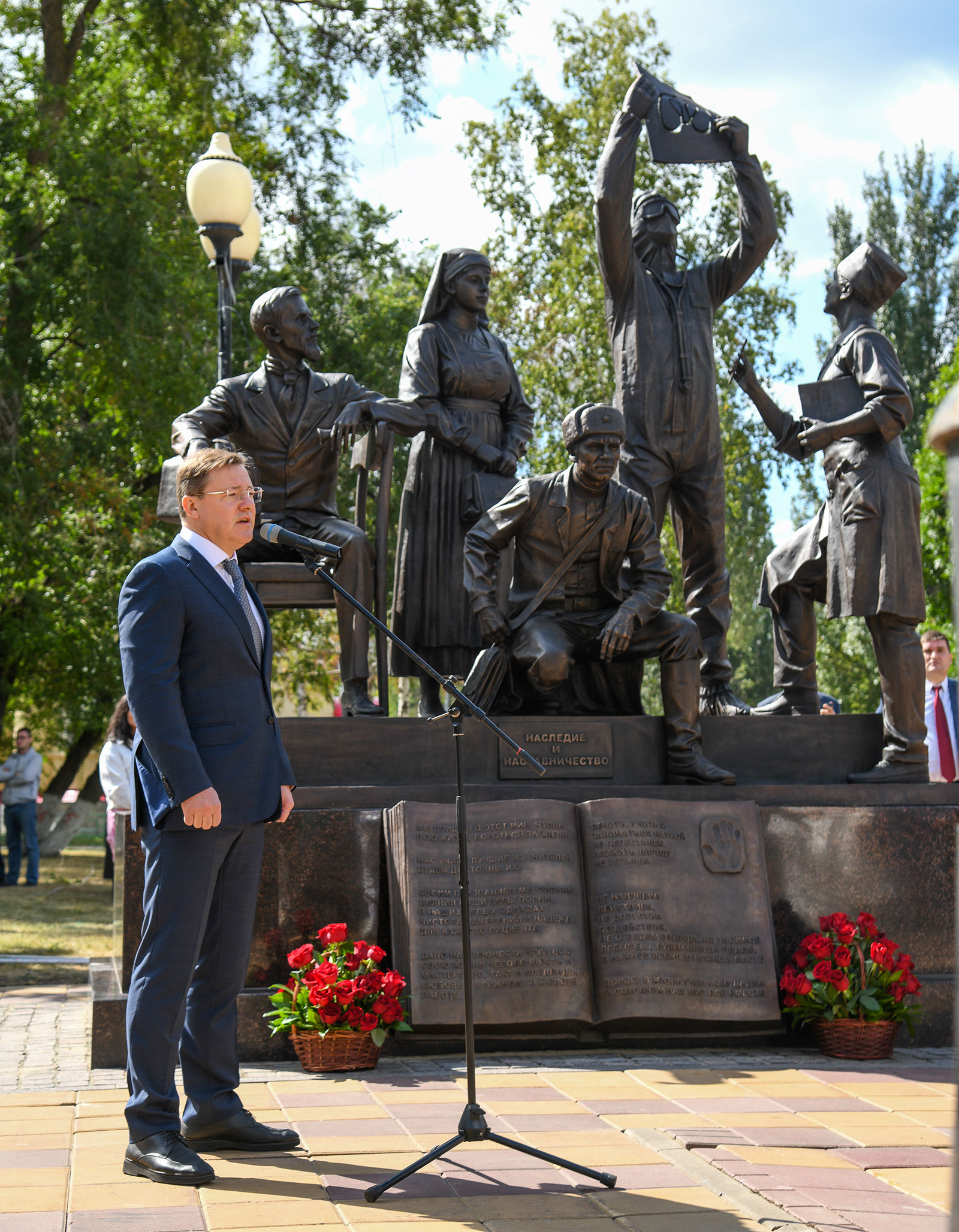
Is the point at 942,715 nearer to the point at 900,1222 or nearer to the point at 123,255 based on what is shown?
the point at 900,1222

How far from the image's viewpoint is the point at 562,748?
6.78 metres

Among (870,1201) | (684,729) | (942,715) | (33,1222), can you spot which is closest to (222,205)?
(684,729)

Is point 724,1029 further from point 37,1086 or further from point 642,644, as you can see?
point 37,1086

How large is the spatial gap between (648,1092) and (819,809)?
1.90 m

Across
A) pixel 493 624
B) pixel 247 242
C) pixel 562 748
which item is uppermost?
pixel 247 242

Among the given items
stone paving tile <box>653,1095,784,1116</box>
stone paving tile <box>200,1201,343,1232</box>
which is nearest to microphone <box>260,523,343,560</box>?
stone paving tile <box>200,1201,343,1232</box>

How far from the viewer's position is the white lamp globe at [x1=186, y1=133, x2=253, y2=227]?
9.28 meters

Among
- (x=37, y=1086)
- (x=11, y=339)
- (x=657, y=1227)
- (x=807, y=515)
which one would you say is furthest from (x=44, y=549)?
(x=807, y=515)

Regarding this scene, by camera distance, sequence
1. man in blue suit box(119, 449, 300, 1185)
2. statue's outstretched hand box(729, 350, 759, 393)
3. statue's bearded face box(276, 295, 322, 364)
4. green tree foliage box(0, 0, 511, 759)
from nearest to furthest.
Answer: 1. man in blue suit box(119, 449, 300, 1185)
2. statue's bearded face box(276, 295, 322, 364)
3. statue's outstretched hand box(729, 350, 759, 393)
4. green tree foliage box(0, 0, 511, 759)

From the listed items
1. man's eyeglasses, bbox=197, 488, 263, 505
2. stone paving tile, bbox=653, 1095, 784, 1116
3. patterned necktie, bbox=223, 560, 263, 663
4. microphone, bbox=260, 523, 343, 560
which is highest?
man's eyeglasses, bbox=197, 488, 263, 505

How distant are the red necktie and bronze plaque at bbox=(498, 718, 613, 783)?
308cm

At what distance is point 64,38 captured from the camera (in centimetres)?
1808

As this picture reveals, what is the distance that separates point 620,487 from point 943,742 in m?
3.41

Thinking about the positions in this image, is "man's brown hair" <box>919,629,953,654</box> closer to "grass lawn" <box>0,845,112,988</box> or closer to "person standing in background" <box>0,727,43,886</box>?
"grass lawn" <box>0,845,112,988</box>
